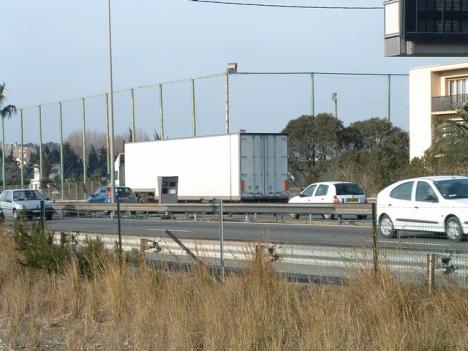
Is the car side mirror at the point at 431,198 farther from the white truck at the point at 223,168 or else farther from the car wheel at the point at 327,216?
the white truck at the point at 223,168

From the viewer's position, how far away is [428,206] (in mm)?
17375

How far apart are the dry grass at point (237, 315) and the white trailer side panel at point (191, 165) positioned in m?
25.7

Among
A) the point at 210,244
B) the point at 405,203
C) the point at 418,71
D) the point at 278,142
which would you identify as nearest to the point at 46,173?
the point at 418,71

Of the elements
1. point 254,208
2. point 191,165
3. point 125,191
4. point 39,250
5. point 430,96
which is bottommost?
point 254,208

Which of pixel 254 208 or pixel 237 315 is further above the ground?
pixel 237 315

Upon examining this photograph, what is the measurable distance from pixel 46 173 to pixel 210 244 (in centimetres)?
7395

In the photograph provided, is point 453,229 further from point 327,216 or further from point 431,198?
point 327,216

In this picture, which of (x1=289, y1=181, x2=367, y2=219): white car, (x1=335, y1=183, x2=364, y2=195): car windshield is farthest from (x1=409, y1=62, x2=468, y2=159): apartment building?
(x1=289, y1=181, x2=367, y2=219): white car

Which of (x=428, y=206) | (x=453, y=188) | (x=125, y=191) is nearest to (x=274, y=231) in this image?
(x=453, y=188)

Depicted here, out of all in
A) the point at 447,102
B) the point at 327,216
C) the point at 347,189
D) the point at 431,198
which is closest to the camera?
the point at 431,198

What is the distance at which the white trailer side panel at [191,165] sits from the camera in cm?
3709

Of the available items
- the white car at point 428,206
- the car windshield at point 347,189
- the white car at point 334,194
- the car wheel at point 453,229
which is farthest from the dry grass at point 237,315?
the car windshield at point 347,189

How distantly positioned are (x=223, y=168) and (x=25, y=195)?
8.97 m

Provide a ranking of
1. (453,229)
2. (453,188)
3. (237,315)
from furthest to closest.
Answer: (453,188)
(453,229)
(237,315)
